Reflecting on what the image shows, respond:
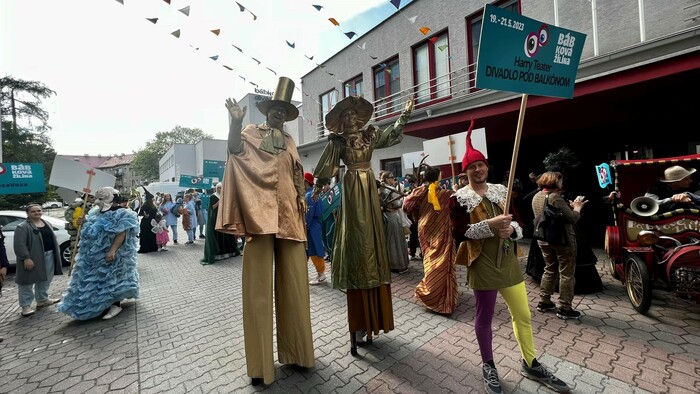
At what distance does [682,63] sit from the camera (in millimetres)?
4852

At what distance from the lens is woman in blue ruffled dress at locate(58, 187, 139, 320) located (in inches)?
176

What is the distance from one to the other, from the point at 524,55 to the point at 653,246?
313cm

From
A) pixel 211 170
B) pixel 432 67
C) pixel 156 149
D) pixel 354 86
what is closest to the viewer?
pixel 211 170

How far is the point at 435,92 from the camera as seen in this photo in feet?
31.8

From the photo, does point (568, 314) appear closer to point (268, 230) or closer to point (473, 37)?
point (268, 230)

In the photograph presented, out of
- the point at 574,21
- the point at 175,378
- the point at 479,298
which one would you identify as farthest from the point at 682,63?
the point at 175,378

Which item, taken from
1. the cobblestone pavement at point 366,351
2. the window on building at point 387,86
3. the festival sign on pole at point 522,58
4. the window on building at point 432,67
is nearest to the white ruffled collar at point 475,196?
the festival sign on pole at point 522,58

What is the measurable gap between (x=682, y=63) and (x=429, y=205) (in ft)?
Result: 15.0

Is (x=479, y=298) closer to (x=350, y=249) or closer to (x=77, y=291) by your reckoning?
(x=350, y=249)

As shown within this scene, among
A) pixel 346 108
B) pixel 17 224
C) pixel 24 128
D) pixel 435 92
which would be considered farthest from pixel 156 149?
pixel 346 108

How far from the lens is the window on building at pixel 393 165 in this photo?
1214cm

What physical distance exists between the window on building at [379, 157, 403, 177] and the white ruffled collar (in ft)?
31.2

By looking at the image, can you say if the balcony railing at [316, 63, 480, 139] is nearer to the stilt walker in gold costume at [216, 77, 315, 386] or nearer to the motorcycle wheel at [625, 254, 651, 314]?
the motorcycle wheel at [625, 254, 651, 314]

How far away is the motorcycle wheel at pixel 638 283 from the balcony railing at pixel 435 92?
19.2 ft
